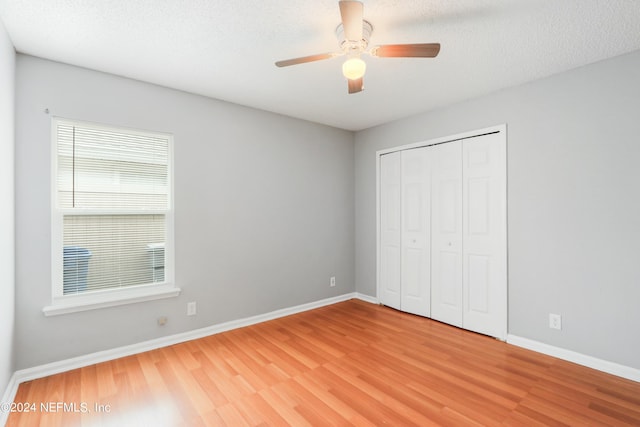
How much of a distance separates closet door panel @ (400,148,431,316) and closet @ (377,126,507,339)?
0.01 meters

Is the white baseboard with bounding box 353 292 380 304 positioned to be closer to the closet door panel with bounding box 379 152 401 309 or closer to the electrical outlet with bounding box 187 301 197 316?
the closet door panel with bounding box 379 152 401 309

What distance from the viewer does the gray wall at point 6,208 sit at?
6.34 ft

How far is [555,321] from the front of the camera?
2713mm

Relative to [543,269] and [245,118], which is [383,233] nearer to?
[543,269]

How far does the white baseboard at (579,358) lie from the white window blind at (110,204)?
3.54 metres

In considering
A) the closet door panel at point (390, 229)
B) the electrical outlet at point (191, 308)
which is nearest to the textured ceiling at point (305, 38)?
the closet door panel at point (390, 229)

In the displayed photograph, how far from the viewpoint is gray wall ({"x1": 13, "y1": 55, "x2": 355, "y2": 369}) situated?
7.77 ft

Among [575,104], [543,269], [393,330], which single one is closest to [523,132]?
[575,104]

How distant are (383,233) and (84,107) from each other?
3.54m

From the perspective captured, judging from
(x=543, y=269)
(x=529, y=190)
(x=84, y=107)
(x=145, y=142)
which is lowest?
(x=543, y=269)

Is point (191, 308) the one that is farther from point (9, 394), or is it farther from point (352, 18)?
point (352, 18)

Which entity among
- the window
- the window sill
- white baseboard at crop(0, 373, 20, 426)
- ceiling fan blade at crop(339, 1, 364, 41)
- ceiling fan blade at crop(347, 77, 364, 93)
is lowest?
white baseboard at crop(0, 373, 20, 426)

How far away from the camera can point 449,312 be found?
3490mm

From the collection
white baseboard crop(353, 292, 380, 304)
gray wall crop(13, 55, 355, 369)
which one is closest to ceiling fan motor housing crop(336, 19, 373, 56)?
gray wall crop(13, 55, 355, 369)
